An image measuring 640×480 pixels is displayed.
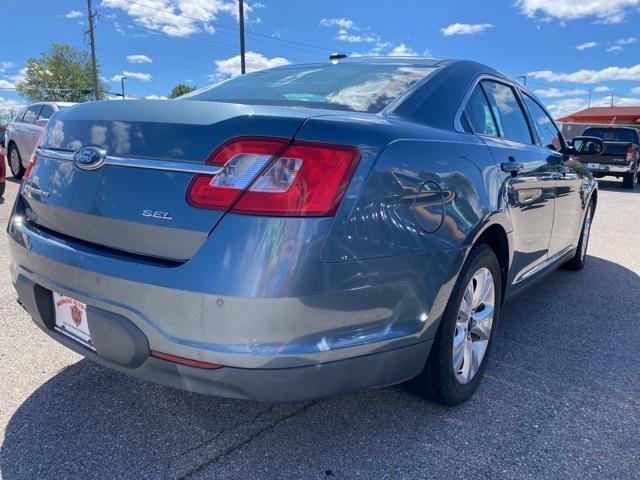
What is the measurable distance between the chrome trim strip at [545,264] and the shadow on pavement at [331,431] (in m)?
0.56

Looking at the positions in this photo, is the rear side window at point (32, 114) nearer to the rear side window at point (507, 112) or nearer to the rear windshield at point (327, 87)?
the rear windshield at point (327, 87)

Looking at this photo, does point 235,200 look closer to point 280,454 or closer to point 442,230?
point 442,230

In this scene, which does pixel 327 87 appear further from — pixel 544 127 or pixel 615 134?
pixel 615 134

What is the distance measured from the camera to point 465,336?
252cm

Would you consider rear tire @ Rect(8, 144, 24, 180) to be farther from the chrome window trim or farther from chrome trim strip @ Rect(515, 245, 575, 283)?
chrome trim strip @ Rect(515, 245, 575, 283)

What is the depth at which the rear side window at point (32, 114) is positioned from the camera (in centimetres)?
1024

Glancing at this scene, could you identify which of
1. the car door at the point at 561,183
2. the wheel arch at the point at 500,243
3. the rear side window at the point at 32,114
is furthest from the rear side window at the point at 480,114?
the rear side window at the point at 32,114

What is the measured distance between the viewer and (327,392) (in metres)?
1.83

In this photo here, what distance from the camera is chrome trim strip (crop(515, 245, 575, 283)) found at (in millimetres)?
3291

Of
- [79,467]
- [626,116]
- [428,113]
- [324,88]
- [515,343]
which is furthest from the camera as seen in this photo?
[626,116]

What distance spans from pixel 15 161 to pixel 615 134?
16709 mm

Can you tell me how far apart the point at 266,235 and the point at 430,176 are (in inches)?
29.4

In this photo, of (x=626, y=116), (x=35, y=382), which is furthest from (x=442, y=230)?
(x=626, y=116)

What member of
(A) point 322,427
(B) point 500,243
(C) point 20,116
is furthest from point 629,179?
(A) point 322,427
